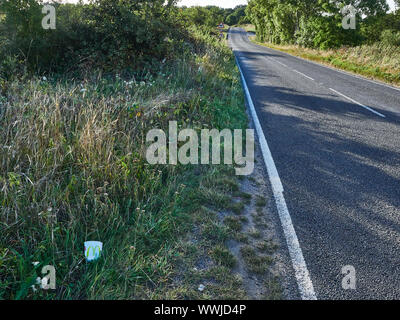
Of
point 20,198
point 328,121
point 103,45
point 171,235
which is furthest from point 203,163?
point 103,45

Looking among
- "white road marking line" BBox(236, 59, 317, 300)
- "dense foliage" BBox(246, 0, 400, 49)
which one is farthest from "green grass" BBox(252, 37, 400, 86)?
"white road marking line" BBox(236, 59, 317, 300)

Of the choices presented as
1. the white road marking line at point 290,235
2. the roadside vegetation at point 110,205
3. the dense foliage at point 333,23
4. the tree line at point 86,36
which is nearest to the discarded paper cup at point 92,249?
the roadside vegetation at point 110,205

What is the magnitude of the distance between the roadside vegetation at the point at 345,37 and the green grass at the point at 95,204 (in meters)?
13.9

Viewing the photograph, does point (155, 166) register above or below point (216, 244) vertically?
above

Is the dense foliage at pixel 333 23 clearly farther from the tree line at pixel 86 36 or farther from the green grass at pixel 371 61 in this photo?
the tree line at pixel 86 36

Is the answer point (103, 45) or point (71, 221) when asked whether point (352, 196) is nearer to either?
point (71, 221)

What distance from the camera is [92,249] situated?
8.13 ft

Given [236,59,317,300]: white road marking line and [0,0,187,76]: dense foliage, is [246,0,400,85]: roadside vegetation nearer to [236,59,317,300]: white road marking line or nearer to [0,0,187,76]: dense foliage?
[0,0,187,76]: dense foliage

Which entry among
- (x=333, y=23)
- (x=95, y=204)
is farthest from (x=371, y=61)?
(x=95, y=204)

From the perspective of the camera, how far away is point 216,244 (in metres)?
2.83

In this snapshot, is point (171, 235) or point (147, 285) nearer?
point (147, 285)

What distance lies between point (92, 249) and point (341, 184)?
328 cm

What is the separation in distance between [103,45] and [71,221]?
6.08m

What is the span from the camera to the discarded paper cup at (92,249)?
245cm
